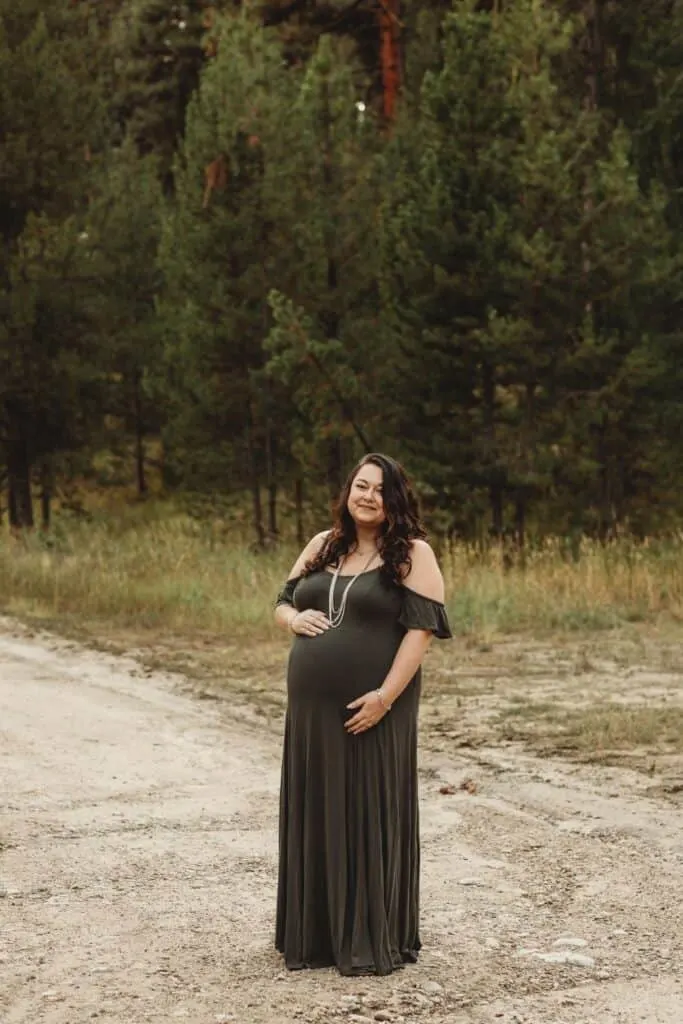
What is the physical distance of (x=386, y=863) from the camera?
19.2 feet


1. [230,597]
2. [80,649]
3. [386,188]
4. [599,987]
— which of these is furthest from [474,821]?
[386,188]

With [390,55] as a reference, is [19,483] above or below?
below

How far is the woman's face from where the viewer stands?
596cm

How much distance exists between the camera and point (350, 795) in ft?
19.2

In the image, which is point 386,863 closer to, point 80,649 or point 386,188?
point 80,649

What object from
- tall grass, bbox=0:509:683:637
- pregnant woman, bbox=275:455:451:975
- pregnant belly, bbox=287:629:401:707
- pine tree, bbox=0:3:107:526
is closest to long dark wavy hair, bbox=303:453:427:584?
pregnant woman, bbox=275:455:451:975

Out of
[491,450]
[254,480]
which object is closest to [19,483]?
[254,480]

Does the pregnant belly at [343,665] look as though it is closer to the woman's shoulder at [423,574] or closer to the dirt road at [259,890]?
the woman's shoulder at [423,574]

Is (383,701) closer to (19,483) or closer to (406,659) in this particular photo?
(406,659)

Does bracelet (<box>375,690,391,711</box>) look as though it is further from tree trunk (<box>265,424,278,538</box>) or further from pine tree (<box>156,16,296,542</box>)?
tree trunk (<box>265,424,278,538</box>)

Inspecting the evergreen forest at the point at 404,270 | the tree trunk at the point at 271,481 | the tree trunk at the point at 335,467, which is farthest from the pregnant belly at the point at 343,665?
the tree trunk at the point at 271,481

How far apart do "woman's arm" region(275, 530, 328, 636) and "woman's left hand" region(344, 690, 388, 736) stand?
0.31 metres

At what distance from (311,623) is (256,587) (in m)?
12.9

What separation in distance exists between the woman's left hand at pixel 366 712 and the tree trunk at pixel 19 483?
23.4 m
